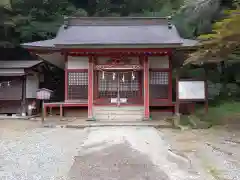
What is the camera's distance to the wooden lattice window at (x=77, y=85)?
1267cm

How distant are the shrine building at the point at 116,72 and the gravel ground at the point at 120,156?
3500 millimetres

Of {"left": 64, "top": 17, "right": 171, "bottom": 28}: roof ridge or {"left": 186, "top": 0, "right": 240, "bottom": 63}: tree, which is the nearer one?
{"left": 186, "top": 0, "right": 240, "bottom": 63}: tree

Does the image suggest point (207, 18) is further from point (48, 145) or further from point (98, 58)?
point (48, 145)

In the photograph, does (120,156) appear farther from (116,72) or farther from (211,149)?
(116,72)

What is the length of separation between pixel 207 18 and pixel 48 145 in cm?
1139

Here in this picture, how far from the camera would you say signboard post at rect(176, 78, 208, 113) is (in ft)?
32.8

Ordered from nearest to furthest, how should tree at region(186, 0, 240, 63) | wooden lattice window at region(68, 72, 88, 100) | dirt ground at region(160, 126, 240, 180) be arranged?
dirt ground at region(160, 126, 240, 180) < tree at region(186, 0, 240, 63) < wooden lattice window at region(68, 72, 88, 100)

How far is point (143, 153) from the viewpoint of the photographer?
623 centimetres

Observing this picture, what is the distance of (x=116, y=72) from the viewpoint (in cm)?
1289

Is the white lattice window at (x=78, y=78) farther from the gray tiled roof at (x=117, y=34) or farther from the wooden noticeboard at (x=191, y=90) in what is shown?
the wooden noticeboard at (x=191, y=90)

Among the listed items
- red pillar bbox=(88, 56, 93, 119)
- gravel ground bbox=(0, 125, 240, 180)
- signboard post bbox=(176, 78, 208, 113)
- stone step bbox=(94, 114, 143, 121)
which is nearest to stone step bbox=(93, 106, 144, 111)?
stone step bbox=(94, 114, 143, 121)

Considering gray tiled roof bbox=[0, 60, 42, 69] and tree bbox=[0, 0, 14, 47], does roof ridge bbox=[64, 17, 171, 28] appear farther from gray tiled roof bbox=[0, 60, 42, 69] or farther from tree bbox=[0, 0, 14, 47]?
tree bbox=[0, 0, 14, 47]

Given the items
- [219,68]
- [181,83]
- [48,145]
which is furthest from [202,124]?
[219,68]

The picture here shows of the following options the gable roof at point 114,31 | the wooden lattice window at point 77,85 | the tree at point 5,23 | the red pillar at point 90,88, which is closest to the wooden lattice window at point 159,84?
the gable roof at point 114,31
